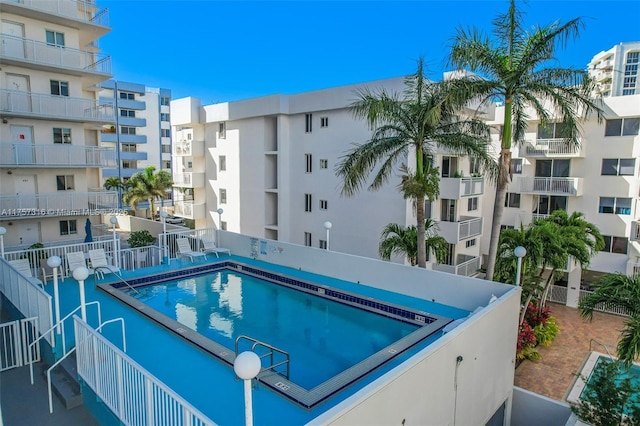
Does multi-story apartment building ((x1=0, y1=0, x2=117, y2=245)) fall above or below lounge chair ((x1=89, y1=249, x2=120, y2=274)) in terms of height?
above

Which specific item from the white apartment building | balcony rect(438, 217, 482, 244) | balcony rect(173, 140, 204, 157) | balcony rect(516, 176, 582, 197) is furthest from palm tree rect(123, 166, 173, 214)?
balcony rect(516, 176, 582, 197)

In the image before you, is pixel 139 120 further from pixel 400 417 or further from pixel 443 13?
pixel 400 417

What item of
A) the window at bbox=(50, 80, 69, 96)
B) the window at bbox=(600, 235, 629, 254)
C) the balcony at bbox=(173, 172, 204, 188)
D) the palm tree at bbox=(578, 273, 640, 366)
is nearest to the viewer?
the palm tree at bbox=(578, 273, 640, 366)

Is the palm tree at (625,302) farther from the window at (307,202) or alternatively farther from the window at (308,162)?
the window at (308,162)

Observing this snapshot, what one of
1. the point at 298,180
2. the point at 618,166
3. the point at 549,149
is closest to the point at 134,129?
the point at 298,180

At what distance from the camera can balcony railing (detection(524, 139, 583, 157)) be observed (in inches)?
821

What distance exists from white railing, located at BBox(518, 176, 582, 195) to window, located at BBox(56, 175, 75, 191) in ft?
77.5

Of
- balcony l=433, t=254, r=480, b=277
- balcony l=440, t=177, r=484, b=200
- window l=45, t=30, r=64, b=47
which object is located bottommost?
balcony l=433, t=254, r=480, b=277

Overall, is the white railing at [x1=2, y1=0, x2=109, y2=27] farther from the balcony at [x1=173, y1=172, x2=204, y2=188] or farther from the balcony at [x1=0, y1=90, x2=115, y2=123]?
the balcony at [x1=173, y1=172, x2=204, y2=188]

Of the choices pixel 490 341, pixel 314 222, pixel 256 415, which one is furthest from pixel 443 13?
pixel 256 415

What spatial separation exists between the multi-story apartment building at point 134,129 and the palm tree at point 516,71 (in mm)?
39557

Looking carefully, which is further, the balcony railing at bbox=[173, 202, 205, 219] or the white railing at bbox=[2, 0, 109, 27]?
the balcony railing at bbox=[173, 202, 205, 219]

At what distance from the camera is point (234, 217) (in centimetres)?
2609

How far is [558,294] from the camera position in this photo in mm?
21672
